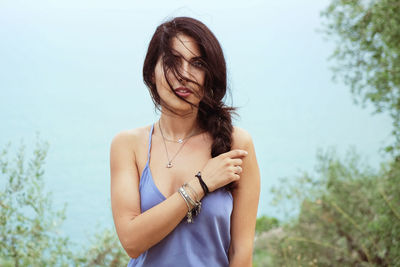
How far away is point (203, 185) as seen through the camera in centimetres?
141

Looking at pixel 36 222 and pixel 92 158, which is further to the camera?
pixel 92 158

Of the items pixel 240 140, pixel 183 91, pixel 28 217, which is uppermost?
pixel 183 91

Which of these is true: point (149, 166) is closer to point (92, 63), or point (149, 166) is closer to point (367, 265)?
point (367, 265)

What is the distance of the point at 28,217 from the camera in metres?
3.17

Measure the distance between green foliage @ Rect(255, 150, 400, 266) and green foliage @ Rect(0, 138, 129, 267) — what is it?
5.25ft

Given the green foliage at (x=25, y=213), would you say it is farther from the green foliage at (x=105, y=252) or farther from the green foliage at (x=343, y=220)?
the green foliage at (x=343, y=220)

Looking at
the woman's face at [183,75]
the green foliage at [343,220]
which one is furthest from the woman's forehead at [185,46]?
the green foliage at [343,220]

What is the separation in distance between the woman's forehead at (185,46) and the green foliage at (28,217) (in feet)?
6.24

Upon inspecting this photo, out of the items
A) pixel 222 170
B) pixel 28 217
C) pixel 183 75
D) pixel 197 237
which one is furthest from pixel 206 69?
pixel 28 217

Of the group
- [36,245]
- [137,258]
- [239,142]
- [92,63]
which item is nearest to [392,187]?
[239,142]

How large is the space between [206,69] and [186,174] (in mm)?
339

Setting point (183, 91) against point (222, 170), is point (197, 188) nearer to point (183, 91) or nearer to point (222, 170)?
point (222, 170)

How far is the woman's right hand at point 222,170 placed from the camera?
1.42 m

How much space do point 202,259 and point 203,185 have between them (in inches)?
9.5
